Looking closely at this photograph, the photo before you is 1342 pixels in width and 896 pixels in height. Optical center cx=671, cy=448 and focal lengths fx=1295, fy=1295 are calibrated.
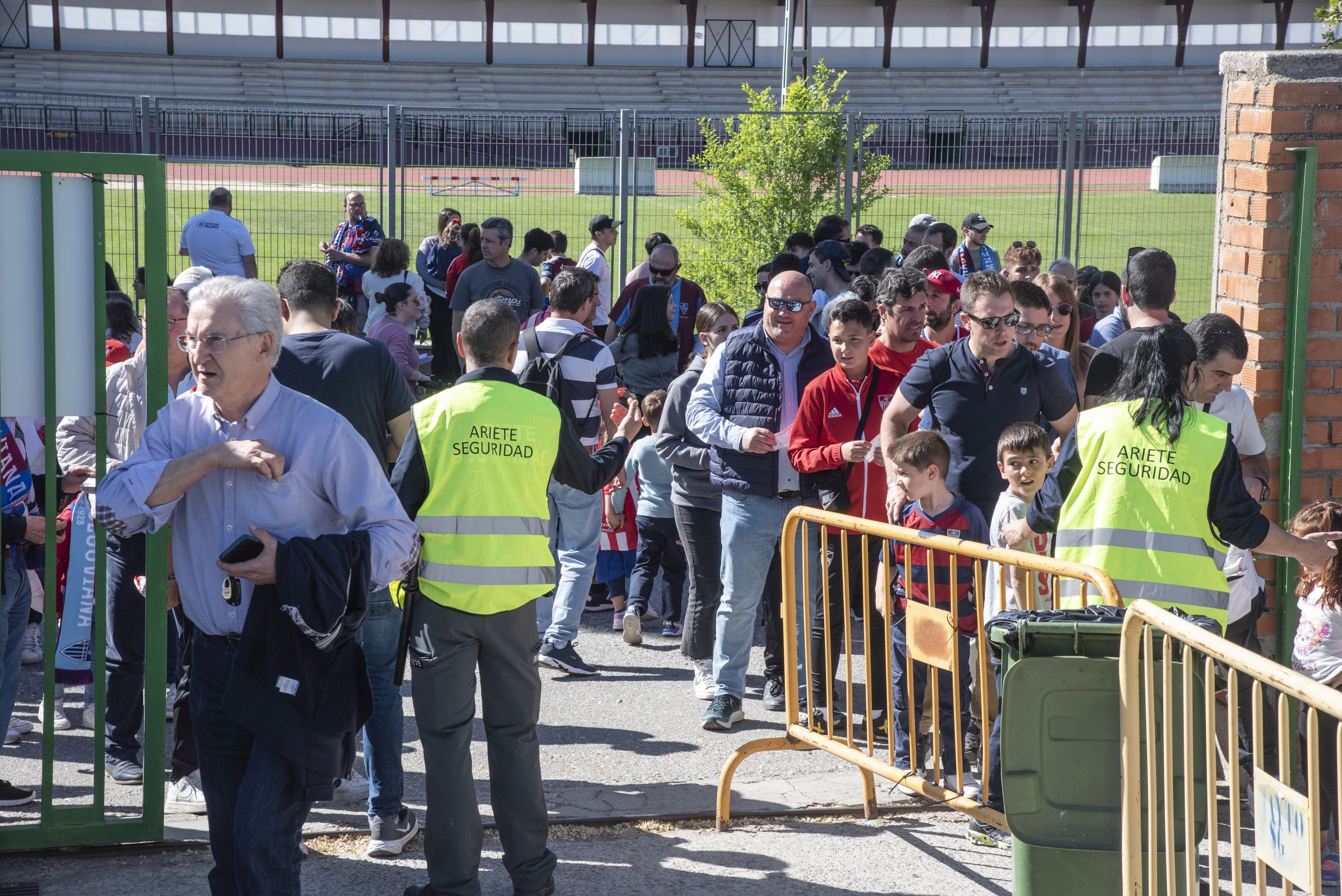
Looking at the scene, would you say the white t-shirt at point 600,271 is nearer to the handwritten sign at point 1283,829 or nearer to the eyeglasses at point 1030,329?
the eyeglasses at point 1030,329

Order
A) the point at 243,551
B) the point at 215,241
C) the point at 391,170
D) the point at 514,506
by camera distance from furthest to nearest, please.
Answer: the point at 391,170
the point at 215,241
the point at 514,506
the point at 243,551

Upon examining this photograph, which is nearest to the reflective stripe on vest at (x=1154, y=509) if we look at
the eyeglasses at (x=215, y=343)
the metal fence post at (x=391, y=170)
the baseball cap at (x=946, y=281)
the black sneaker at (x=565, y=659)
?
the eyeglasses at (x=215, y=343)

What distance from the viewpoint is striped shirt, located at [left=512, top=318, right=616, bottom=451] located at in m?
6.71

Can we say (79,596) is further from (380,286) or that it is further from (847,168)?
(847,168)

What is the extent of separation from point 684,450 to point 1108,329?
3120 mm

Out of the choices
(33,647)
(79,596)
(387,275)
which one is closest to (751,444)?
(79,596)

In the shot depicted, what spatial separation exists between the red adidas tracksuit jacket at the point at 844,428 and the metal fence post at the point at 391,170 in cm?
894

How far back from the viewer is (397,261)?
11438 mm

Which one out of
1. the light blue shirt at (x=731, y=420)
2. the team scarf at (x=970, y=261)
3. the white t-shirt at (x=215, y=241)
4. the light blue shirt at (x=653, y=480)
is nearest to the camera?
the light blue shirt at (x=731, y=420)

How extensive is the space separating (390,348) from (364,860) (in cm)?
607

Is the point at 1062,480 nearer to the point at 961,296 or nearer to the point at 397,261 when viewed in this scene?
the point at 961,296

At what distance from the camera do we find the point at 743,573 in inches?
236

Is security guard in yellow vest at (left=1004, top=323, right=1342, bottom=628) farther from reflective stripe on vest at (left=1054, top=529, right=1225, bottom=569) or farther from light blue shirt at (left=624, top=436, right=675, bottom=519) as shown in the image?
light blue shirt at (left=624, top=436, right=675, bottom=519)

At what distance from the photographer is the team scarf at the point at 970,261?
12172 millimetres
